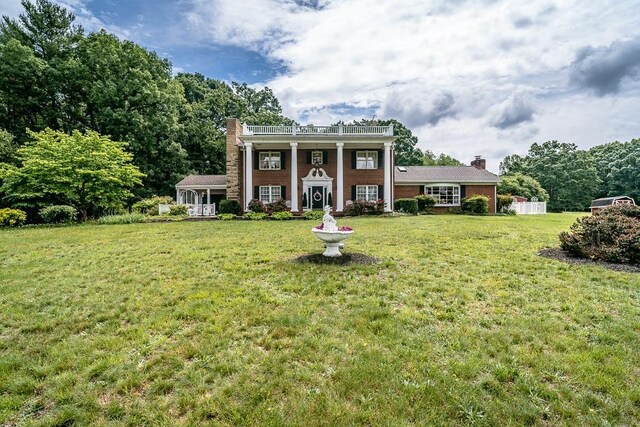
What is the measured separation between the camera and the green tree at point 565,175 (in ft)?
133

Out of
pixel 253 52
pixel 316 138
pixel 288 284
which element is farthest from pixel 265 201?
pixel 288 284

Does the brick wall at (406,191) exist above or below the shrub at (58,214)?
above

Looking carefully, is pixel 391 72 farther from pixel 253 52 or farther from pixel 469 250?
pixel 469 250

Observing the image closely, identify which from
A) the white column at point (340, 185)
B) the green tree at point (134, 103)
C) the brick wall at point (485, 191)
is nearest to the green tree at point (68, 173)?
the green tree at point (134, 103)

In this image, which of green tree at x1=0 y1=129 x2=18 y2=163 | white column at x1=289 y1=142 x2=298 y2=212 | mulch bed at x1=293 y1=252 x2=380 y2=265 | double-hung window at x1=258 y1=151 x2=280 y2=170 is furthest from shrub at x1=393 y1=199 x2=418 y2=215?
green tree at x1=0 y1=129 x2=18 y2=163

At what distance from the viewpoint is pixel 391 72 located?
1781 centimetres

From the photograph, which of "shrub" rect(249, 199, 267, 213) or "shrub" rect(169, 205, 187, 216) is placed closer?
"shrub" rect(169, 205, 187, 216)

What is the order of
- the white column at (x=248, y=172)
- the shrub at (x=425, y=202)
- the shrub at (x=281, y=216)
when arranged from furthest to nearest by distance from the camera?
1. the shrub at (x=425, y=202)
2. the white column at (x=248, y=172)
3. the shrub at (x=281, y=216)

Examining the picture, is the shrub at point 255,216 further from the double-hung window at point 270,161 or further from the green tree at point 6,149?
the green tree at point 6,149

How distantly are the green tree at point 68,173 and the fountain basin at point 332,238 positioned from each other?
15433 millimetres

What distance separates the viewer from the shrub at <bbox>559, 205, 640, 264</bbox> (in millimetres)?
6859

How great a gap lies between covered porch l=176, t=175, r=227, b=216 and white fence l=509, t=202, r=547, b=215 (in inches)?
984

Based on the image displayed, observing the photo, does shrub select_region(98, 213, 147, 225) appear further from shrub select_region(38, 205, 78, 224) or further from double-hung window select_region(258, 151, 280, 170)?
double-hung window select_region(258, 151, 280, 170)

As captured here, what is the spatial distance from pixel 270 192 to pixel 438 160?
44017 mm
